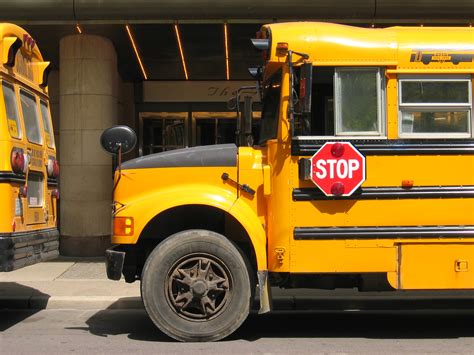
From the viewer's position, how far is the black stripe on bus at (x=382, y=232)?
17.4 feet

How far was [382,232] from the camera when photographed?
5.33 metres

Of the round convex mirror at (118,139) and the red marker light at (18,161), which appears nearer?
the round convex mirror at (118,139)

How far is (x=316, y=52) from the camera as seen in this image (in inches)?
211

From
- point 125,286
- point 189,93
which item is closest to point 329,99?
point 125,286

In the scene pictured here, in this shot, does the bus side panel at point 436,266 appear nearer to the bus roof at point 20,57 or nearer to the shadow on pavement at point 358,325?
the shadow on pavement at point 358,325

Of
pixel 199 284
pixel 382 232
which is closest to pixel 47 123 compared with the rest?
pixel 199 284

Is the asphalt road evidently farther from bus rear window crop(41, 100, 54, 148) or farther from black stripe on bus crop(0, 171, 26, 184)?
bus rear window crop(41, 100, 54, 148)

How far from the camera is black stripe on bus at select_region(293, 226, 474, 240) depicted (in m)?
5.32

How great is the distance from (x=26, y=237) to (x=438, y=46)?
476cm

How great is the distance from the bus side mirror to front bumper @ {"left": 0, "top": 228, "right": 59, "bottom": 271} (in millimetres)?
3294

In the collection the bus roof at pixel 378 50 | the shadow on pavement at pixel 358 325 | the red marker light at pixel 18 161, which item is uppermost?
the bus roof at pixel 378 50

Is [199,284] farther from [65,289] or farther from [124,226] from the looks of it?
[65,289]

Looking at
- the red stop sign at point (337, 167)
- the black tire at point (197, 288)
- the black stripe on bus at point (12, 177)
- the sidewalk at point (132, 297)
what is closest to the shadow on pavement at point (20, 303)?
the sidewalk at point (132, 297)

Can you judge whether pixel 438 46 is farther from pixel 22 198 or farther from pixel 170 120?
pixel 170 120
